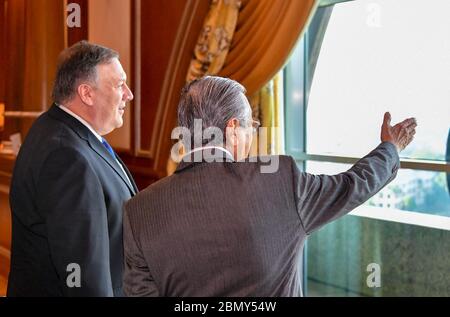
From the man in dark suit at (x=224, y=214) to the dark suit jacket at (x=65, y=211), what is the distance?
0.93 feet

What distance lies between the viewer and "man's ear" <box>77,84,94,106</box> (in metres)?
1.66

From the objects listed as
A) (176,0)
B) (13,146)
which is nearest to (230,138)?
(176,0)

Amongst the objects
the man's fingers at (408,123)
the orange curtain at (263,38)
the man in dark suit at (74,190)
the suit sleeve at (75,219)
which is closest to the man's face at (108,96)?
the man in dark suit at (74,190)

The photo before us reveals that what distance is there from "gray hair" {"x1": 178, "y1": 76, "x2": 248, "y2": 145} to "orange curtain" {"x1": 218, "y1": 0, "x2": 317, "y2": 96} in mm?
1339

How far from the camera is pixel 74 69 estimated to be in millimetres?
1659

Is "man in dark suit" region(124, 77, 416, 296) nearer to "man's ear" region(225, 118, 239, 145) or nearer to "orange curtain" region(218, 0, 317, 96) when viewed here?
"man's ear" region(225, 118, 239, 145)

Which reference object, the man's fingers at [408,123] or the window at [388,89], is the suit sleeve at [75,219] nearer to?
the man's fingers at [408,123]

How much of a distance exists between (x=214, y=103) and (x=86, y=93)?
1.88 feet

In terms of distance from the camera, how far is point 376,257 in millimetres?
2832

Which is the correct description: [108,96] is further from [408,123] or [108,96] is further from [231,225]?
[408,123]

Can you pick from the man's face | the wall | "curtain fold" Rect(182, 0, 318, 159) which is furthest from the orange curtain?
the man's face

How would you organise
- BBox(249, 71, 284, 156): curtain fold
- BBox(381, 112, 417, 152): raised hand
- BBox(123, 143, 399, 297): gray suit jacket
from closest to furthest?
BBox(123, 143, 399, 297): gray suit jacket → BBox(381, 112, 417, 152): raised hand → BBox(249, 71, 284, 156): curtain fold

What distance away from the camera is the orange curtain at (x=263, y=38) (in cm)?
253

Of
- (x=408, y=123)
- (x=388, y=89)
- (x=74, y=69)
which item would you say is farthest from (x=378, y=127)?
(x=74, y=69)
